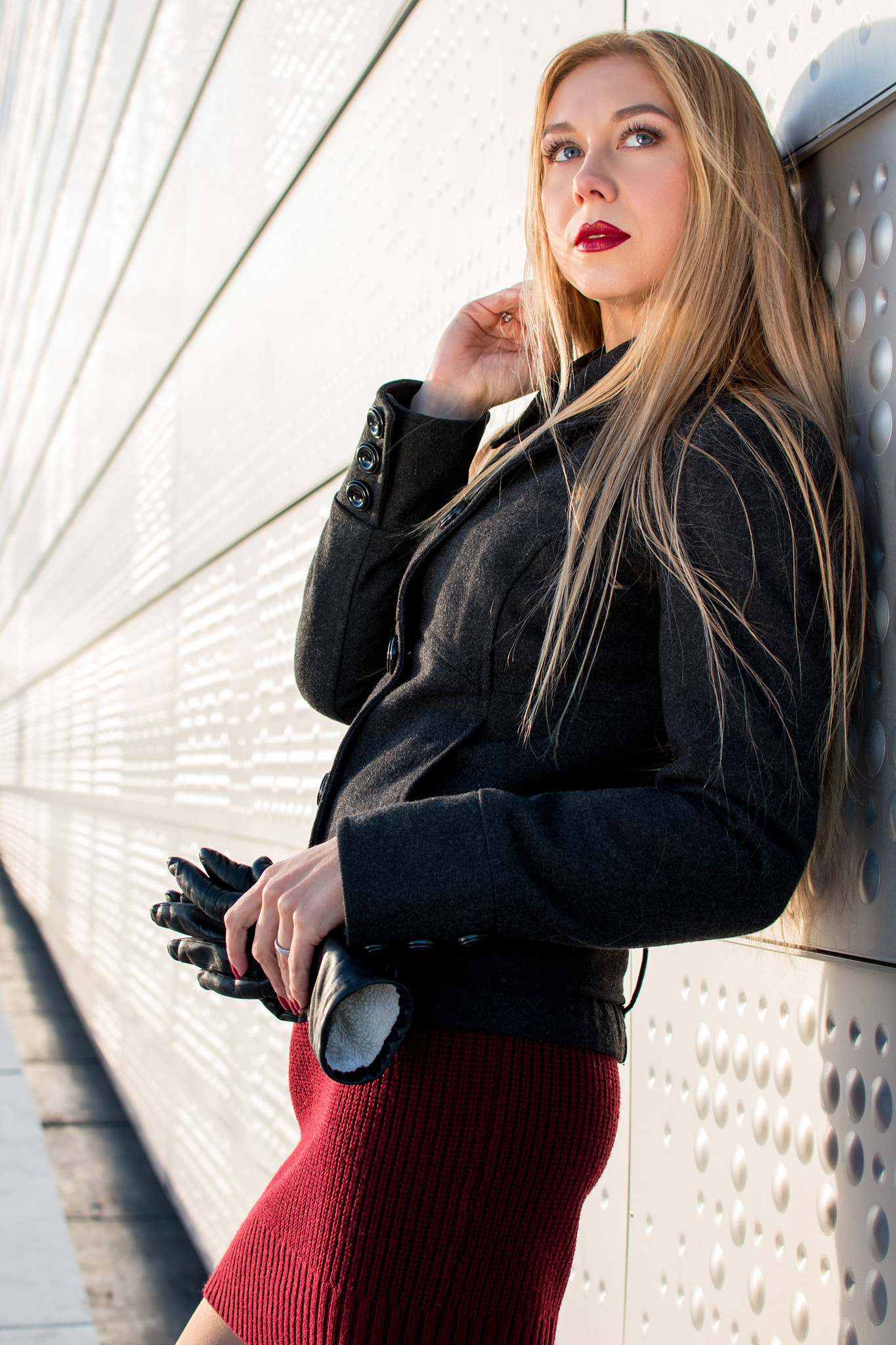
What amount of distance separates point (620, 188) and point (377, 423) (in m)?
0.41

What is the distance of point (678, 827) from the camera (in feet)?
3.04

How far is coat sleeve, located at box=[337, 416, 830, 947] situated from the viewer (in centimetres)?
93

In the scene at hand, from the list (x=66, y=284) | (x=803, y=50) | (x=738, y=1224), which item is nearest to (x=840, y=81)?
(x=803, y=50)

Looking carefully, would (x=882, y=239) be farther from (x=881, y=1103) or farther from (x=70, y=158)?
(x=70, y=158)

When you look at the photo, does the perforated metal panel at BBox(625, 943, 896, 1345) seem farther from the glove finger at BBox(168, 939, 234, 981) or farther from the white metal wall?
the glove finger at BBox(168, 939, 234, 981)

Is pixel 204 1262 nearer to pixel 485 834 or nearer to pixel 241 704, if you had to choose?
pixel 241 704

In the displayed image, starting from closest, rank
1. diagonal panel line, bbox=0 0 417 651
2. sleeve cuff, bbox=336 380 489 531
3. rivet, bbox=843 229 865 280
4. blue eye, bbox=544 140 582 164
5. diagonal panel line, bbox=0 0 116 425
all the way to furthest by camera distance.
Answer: rivet, bbox=843 229 865 280, blue eye, bbox=544 140 582 164, sleeve cuff, bbox=336 380 489 531, diagonal panel line, bbox=0 0 417 651, diagonal panel line, bbox=0 0 116 425

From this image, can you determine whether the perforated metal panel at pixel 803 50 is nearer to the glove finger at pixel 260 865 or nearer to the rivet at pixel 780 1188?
the glove finger at pixel 260 865

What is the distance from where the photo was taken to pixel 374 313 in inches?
103

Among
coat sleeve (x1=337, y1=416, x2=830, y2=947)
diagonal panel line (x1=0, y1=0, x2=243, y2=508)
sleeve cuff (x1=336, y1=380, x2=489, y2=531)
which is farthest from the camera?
diagonal panel line (x1=0, y1=0, x2=243, y2=508)

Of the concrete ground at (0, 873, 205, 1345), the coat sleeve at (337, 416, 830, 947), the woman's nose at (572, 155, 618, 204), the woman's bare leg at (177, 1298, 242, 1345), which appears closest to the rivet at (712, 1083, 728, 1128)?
the coat sleeve at (337, 416, 830, 947)

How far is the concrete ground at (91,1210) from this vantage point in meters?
3.16

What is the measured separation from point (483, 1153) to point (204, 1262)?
2993 mm

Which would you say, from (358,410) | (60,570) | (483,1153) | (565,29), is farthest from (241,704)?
(60,570)
